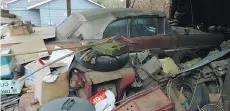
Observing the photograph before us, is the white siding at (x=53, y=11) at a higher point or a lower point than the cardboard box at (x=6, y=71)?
higher

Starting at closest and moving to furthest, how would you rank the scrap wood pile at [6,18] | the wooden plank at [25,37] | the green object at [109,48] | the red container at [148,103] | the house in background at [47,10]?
the red container at [148,103], the green object at [109,48], the wooden plank at [25,37], the scrap wood pile at [6,18], the house in background at [47,10]

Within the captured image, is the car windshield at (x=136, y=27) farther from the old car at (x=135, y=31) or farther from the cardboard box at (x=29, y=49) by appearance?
the cardboard box at (x=29, y=49)

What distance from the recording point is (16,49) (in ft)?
15.3

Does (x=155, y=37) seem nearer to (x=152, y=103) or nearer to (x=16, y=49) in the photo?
(x=152, y=103)

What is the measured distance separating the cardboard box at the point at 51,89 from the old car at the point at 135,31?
1367mm

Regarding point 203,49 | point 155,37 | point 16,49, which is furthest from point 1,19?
point 203,49

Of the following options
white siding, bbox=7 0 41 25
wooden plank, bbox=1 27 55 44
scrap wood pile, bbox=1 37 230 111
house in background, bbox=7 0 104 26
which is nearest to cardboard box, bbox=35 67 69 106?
scrap wood pile, bbox=1 37 230 111

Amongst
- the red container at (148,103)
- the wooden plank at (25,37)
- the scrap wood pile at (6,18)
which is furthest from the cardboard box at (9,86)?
the scrap wood pile at (6,18)

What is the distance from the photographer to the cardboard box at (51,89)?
3.73 m

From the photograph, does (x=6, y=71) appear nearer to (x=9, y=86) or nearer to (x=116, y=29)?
(x=9, y=86)

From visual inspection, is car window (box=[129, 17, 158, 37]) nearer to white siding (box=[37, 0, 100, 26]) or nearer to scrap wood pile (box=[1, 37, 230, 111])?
scrap wood pile (box=[1, 37, 230, 111])

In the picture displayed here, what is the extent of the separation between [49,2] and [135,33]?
1292 centimetres

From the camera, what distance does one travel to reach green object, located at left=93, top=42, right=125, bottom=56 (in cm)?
383

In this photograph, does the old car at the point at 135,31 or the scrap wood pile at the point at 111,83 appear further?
the old car at the point at 135,31
